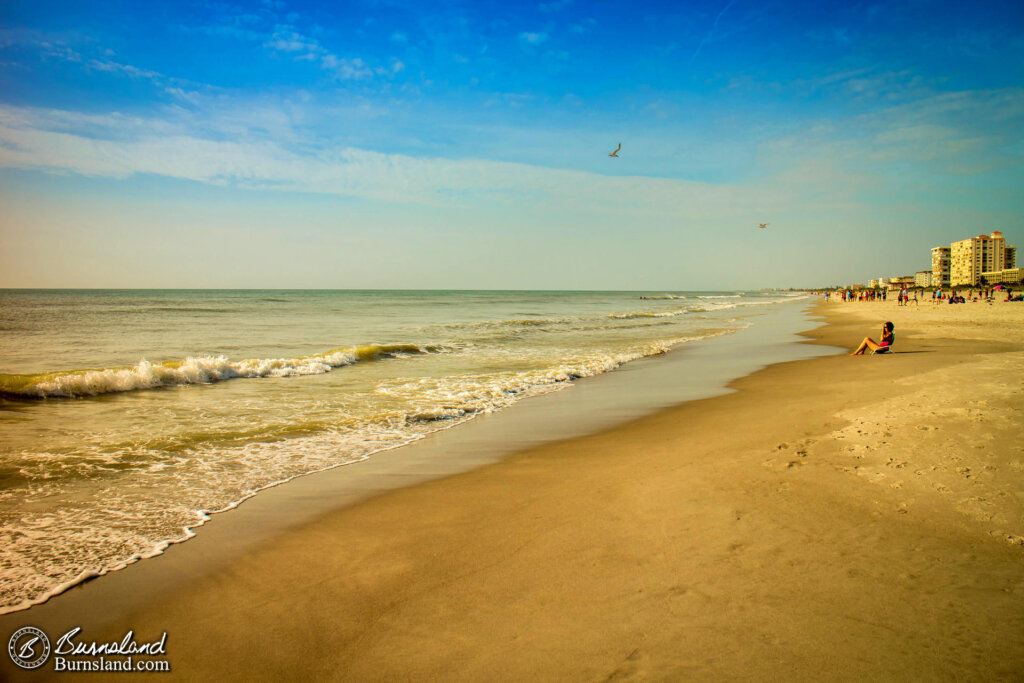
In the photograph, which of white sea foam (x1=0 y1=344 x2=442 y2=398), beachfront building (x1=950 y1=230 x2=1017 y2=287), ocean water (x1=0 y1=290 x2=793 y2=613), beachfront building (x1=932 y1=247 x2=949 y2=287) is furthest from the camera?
beachfront building (x1=932 y1=247 x2=949 y2=287)

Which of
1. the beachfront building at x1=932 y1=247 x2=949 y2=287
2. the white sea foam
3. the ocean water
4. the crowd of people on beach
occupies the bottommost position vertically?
the ocean water

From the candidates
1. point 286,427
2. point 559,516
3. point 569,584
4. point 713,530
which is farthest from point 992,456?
point 286,427

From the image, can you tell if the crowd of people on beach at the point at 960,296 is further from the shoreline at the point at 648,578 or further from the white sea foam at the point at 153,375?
the shoreline at the point at 648,578

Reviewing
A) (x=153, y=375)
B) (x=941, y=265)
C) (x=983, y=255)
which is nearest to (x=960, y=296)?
(x=153, y=375)

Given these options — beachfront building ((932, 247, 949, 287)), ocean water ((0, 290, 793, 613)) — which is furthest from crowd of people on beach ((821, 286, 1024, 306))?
beachfront building ((932, 247, 949, 287))

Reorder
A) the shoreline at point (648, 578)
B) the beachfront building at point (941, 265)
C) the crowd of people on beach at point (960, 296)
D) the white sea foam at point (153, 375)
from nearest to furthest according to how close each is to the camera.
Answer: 1. the shoreline at point (648, 578)
2. the white sea foam at point (153, 375)
3. the crowd of people on beach at point (960, 296)
4. the beachfront building at point (941, 265)

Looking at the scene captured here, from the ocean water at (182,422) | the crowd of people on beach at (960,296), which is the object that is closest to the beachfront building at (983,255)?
the crowd of people on beach at (960,296)

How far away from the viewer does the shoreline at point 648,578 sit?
9.09 feet

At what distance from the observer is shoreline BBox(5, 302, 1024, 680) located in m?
2.77

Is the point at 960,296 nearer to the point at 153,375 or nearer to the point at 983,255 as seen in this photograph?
the point at 153,375

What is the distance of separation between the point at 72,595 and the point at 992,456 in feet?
27.9

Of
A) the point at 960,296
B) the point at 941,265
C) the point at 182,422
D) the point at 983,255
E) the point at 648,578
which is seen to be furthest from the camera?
the point at 941,265

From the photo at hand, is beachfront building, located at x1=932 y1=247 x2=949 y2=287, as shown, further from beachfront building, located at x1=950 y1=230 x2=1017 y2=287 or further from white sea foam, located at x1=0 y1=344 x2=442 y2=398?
white sea foam, located at x1=0 y1=344 x2=442 y2=398

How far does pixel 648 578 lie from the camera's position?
3.50m
